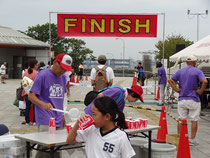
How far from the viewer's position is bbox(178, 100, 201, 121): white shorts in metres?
7.54

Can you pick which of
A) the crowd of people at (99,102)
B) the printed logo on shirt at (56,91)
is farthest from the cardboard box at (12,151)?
the printed logo on shirt at (56,91)

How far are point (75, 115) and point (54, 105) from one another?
610mm

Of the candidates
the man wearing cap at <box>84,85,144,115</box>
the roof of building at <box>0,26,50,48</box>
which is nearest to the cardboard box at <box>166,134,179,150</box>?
the man wearing cap at <box>84,85,144,115</box>

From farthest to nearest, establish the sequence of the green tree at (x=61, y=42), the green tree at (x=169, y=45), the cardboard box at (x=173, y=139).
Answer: the green tree at (x=61, y=42) < the green tree at (x=169, y=45) < the cardboard box at (x=173, y=139)

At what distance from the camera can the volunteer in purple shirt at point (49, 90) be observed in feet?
15.7

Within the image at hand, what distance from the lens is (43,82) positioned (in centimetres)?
490

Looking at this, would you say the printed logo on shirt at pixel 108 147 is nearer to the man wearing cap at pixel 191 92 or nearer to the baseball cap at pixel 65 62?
the baseball cap at pixel 65 62

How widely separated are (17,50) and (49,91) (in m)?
38.8

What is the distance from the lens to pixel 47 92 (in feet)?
16.1

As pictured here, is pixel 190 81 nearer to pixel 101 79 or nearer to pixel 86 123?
pixel 101 79

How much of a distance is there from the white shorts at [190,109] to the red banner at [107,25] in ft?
17.1

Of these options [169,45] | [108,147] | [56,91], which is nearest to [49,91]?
[56,91]

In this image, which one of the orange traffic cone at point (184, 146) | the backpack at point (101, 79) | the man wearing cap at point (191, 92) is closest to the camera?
the orange traffic cone at point (184, 146)

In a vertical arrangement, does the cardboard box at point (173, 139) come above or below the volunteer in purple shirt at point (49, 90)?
below
